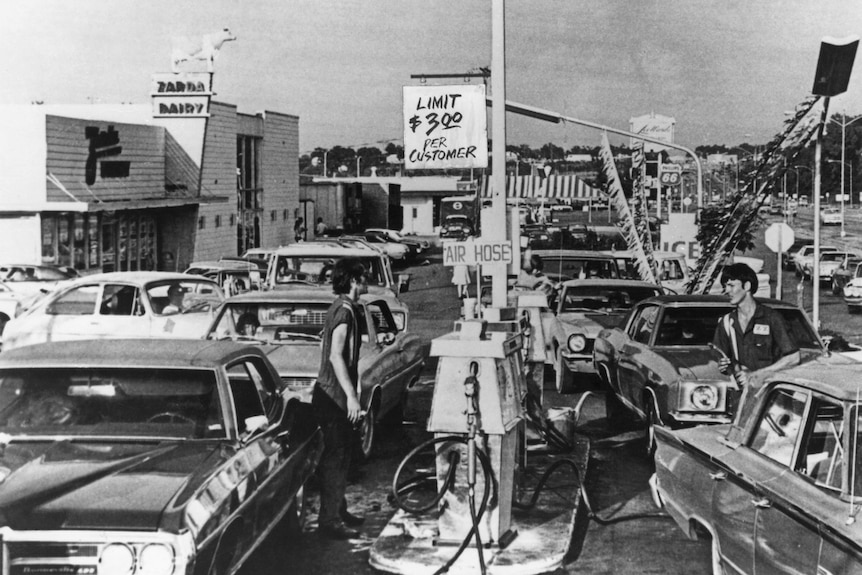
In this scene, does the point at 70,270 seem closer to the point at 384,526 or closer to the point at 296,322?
the point at 296,322

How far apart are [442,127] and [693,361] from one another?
3973mm

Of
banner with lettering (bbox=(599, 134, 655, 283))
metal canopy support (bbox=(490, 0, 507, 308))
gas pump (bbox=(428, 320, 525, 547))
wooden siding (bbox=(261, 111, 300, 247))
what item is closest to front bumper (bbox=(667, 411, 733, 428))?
gas pump (bbox=(428, 320, 525, 547))

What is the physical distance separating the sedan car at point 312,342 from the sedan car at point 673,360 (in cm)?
209

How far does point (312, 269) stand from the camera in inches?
648

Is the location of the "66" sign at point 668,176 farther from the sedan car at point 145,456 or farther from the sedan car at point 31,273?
the sedan car at point 145,456

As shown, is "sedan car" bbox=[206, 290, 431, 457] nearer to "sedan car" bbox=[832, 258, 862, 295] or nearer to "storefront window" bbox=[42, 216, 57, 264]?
"storefront window" bbox=[42, 216, 57, 264]

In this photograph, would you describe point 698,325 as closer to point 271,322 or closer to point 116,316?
point 271,322

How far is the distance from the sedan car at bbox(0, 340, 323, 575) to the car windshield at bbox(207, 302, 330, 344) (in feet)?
11.0

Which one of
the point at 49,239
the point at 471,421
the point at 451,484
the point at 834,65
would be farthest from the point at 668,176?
the point at 471,421

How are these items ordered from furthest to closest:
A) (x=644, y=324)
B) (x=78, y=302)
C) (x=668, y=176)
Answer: (x=668, y=176) → (x=78, y=302) → (x=644, y=324)

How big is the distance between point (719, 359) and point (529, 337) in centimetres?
176

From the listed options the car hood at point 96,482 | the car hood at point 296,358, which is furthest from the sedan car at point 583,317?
the car hood at point 96,482

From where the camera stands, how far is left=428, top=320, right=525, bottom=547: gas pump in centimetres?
657

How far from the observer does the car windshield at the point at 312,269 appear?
15930mm
